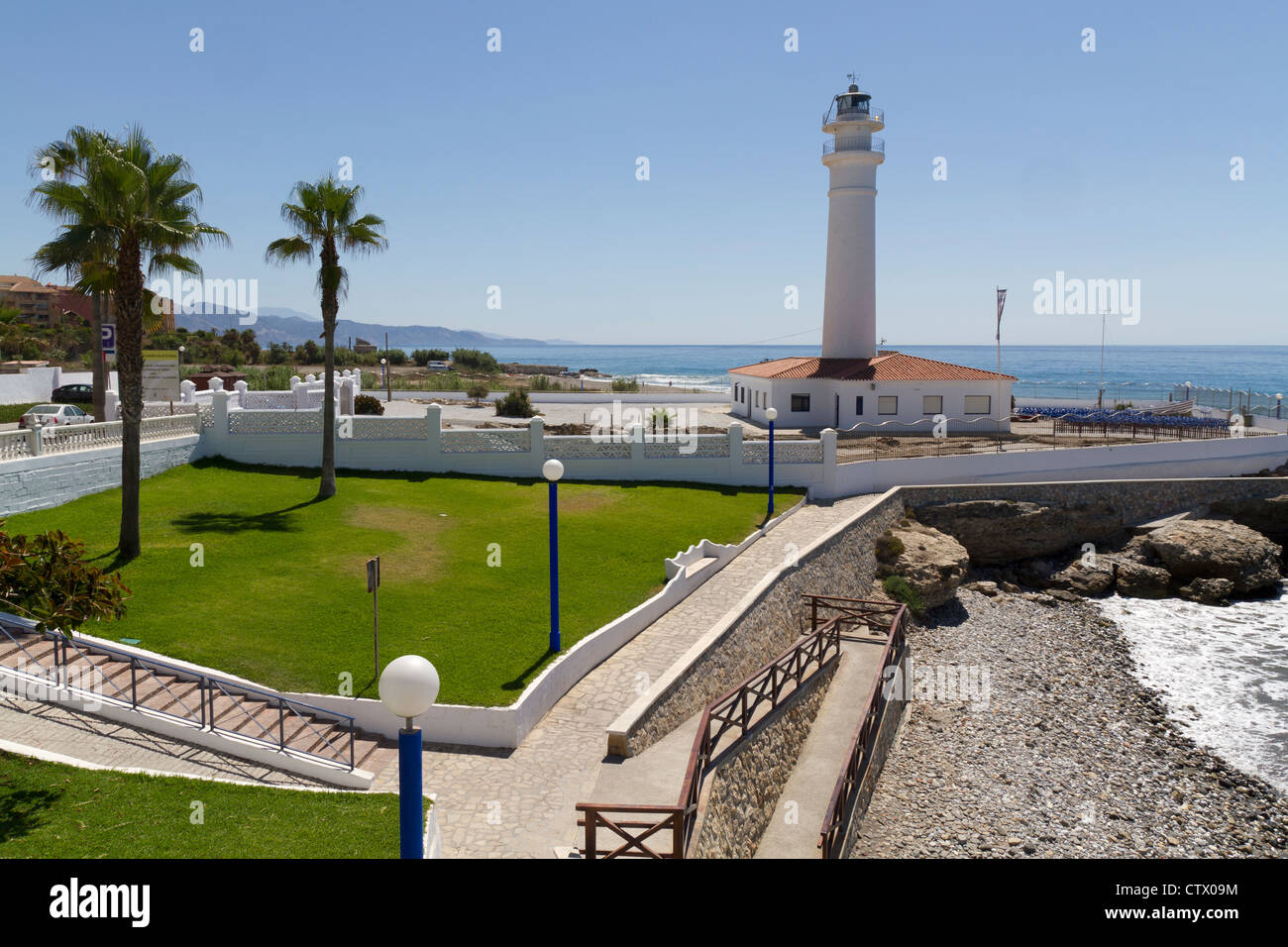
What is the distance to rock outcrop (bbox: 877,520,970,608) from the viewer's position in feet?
Answer: 82.4

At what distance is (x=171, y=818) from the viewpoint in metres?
9.52

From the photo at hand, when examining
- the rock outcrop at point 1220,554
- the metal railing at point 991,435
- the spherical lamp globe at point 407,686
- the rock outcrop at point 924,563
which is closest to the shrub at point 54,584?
the spherical lamp globe at point 407,686

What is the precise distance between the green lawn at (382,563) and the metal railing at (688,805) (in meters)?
3.07

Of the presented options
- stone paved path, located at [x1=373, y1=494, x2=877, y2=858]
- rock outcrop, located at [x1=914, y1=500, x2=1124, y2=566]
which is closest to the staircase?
stone paved path, located at [x1=373, y1=494, x2=877, y2=858]

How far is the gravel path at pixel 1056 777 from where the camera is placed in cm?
1482

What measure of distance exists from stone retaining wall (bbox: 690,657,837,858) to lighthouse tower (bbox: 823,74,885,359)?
2726cm

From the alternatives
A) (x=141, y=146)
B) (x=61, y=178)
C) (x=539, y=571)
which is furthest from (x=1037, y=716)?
(x=61, y=178)

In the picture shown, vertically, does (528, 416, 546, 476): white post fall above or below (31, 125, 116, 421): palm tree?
below

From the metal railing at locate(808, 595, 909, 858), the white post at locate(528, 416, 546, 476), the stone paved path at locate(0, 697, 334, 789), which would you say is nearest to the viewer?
the stone paved path at locate(0, 697, 334, 789)

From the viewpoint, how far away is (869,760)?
1563cm

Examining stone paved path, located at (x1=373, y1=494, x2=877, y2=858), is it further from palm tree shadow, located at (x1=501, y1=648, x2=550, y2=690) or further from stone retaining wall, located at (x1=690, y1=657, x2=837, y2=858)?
stone retaining wall, located at (x1=690, y1=657, x2=837, y2=858)

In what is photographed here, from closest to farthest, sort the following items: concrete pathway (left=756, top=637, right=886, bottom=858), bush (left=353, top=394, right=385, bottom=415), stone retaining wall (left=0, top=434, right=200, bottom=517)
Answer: concrete pathway (left=756, top=637, right=886, bottom=858), stone retaining wall (left=0, top=434, right=200, bottom=517), bush (left=353, top=394, right=385, bottom=415)

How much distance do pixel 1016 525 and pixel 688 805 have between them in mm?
22490
